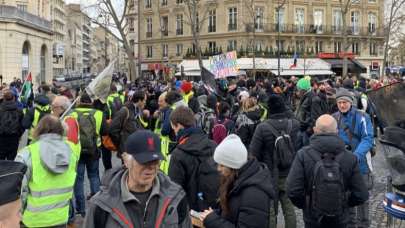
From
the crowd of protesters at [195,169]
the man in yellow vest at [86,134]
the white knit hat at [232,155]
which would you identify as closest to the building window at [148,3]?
the crowd of protesters at [195,169]

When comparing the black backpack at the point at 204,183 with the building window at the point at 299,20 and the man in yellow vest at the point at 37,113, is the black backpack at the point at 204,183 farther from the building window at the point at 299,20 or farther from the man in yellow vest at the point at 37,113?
the building window at the point at 299,20

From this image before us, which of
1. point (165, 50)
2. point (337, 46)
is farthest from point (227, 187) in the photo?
point (165, 50)

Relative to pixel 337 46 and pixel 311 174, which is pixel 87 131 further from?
pixel 337 46

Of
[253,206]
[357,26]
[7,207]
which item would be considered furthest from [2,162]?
[357,26]

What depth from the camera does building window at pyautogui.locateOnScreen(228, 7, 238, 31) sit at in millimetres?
53562

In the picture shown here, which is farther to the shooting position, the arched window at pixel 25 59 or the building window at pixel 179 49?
the building window at pixel 179 49

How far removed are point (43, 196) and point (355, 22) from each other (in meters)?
59.8

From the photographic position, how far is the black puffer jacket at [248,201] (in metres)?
3.67

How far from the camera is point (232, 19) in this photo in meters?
54.1

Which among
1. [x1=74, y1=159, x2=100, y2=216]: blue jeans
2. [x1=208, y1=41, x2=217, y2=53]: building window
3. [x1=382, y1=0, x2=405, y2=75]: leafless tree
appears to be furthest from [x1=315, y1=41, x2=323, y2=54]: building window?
[x1=74, y1=159, x2=100, y2=216]: blue jeans

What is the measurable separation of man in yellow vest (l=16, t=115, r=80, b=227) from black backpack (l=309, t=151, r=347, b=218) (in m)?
2.34

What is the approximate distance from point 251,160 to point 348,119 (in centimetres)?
328

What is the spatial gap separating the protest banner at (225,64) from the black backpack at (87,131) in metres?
11.4

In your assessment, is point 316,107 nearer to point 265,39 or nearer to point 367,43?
point 265,39
